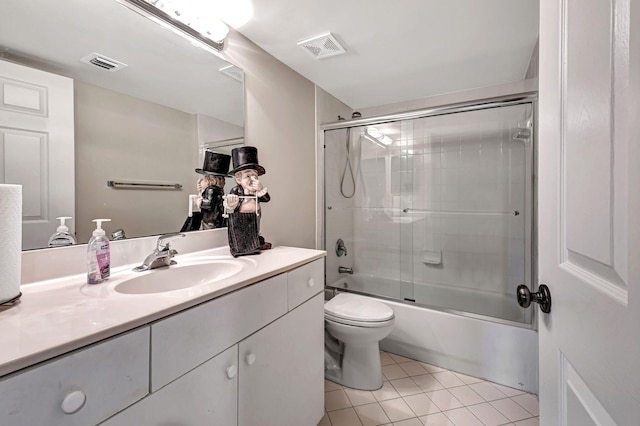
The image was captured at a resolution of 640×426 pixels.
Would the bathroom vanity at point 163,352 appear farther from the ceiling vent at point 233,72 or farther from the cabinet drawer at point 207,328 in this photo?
the ceiling vent at point 233,72

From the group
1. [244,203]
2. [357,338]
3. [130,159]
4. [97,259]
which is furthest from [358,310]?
[130,159]

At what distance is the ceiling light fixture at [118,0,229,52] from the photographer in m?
1.15

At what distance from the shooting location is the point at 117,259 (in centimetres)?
104

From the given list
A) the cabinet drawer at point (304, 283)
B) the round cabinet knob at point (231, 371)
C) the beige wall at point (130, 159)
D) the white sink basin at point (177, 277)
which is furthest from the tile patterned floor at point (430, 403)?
the beige wall at point (130, 159)

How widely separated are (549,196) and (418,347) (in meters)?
1.66

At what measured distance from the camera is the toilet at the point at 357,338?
1.55m

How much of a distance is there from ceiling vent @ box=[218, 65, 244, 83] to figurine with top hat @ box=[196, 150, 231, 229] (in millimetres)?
469

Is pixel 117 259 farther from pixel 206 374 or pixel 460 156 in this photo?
pixel 460 156

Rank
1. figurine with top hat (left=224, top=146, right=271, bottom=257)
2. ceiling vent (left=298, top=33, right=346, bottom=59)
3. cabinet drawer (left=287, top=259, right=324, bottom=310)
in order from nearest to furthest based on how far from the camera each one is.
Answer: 1. cabinet drawer (left=287, top=259, right=324, bottom=310)
2. figurine with top hat (left=224, top=146, right=271, bottom=257)
3. ceiling vent (left=298, top=33, right=346, bottom=59)

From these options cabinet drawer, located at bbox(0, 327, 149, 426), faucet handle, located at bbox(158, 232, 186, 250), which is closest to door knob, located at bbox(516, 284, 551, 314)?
cabinet drawer, located at bbox(0, 327, 149, 426)

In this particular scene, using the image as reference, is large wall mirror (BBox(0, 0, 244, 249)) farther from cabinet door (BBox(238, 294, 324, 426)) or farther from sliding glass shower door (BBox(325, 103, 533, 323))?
sliding glass shower door (BBox(325, 103, 533, 323))

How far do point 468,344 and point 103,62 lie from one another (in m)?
2.46

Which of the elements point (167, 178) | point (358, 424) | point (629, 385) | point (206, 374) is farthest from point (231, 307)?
point (358, 424)

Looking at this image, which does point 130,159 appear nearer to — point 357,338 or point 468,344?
point 357,338
